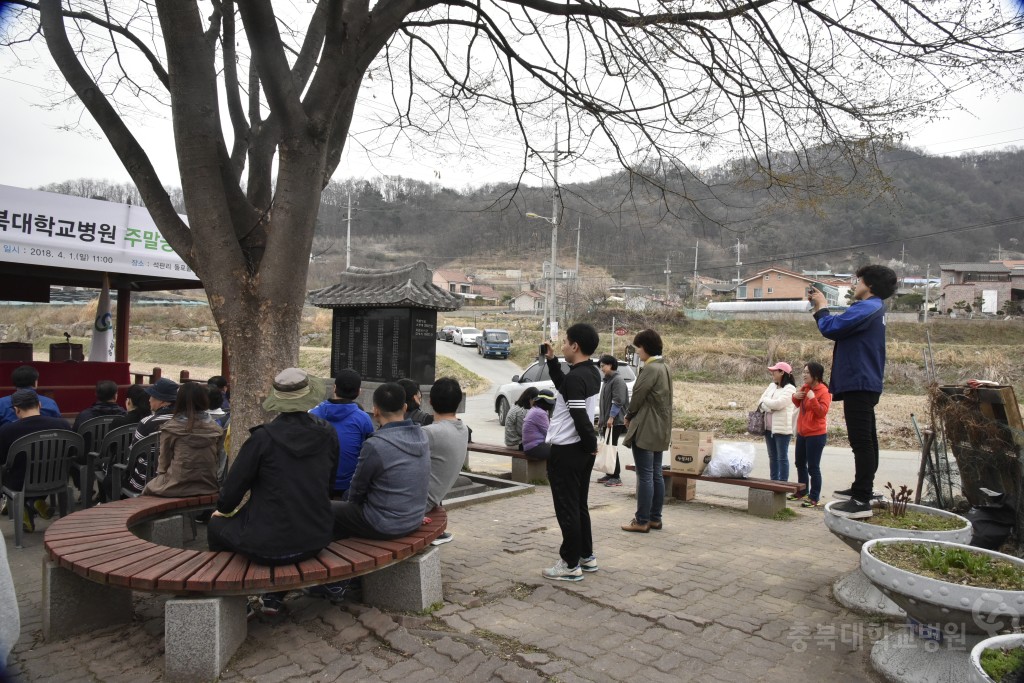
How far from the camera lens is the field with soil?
2023 centimetres

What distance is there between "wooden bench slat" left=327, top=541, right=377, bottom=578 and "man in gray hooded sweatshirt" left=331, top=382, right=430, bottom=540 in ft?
0.70

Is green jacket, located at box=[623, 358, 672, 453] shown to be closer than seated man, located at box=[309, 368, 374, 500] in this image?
No

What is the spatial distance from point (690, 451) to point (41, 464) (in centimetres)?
611

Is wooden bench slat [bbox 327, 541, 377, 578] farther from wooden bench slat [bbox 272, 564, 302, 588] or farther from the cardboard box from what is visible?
the cardboard box

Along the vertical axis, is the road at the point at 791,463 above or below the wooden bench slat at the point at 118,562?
below

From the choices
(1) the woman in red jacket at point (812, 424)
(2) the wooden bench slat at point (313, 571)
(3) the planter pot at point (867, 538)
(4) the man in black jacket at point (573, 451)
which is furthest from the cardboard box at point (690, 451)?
(2) the wooden bench slat at point (313, 571)

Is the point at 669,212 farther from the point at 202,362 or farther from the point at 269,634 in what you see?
the point at 202,362

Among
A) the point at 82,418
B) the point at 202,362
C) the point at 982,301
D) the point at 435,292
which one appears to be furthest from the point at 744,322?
the point at 82,418

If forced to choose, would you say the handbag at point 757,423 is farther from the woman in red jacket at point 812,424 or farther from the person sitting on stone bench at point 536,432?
the person sitting on stone bench at point 536,432

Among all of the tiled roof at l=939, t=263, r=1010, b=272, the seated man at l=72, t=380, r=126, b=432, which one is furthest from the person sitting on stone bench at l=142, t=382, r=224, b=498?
the tiled roof at l=939, t=263, r=1010, b=272

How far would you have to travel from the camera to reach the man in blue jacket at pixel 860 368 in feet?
13.3

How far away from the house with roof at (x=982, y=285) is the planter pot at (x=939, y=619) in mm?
58384

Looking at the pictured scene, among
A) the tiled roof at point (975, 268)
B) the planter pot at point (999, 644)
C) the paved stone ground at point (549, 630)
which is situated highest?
the tiled roof at point (975, 268)

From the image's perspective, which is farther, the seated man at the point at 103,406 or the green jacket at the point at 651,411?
the seated man at the point at 103,406
